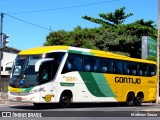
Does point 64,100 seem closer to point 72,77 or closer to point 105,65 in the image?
point 72,77

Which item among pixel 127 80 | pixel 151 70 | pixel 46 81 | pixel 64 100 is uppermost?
pixel 151 70

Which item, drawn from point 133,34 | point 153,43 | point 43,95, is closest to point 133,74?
point 43,95

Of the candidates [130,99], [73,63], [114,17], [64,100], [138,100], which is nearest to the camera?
[64,100]

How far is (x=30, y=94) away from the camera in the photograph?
20.5 metres

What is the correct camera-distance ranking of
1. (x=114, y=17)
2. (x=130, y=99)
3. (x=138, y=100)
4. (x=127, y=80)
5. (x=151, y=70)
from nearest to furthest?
1. (x=127, y=80)
2. (x=130, y=99)
3. (x=138, y=100)
4. (x=151, y=70)
5. (x=114, y=17)

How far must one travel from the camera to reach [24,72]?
20984 mm

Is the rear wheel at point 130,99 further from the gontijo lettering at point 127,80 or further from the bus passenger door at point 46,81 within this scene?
the bus passenger door at point 46,81

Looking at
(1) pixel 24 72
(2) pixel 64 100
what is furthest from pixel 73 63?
(1) pixel 24 72

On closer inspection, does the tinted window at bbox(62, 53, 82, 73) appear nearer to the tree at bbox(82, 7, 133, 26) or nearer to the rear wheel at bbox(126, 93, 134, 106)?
the rear wheel at bbox(126, 93, 134, 106)

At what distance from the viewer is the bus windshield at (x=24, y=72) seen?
20641 mm

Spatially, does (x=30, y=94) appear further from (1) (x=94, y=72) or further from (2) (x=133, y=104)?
(2) (x=133, y=104)

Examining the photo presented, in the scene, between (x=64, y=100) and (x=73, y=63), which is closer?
(x=64, y=100)

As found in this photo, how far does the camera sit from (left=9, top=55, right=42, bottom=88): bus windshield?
20.6m

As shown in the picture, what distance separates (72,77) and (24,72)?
2801 mm
